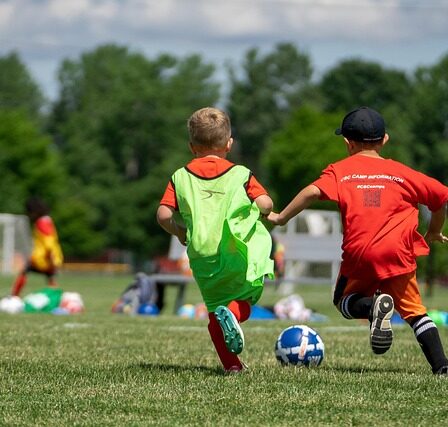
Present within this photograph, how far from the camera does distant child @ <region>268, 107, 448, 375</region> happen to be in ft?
24.4

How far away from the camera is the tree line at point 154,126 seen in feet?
244

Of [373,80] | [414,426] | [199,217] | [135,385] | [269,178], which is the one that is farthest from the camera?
[373,80]

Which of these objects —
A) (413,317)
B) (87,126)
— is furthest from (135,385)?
(87,126)

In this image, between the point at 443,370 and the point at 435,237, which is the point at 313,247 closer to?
the point at 435,237

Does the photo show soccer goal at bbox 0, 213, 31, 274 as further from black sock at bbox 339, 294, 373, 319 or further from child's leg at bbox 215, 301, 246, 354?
child's leg at bbox 215, 301, 246, 354

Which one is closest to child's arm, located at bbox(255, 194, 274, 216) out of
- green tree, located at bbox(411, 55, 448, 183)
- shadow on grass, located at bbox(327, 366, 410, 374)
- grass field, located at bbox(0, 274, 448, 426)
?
grass field, located at bbox(0, 274, 448, 426)

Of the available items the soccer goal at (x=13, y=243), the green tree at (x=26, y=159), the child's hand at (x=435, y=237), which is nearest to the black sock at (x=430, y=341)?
the child's hand at (x=435, y=237)

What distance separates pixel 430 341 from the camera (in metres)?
7.48

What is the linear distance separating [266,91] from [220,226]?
7975 cm

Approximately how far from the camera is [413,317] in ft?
24.8

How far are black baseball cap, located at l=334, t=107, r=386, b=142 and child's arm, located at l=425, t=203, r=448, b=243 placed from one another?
0.67m

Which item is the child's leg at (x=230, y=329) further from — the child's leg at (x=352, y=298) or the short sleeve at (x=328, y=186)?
the short sleeve at (x=328, y=186)

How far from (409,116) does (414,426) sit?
75.9 metres

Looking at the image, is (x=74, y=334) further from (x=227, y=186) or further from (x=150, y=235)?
(x=150, y=235)
